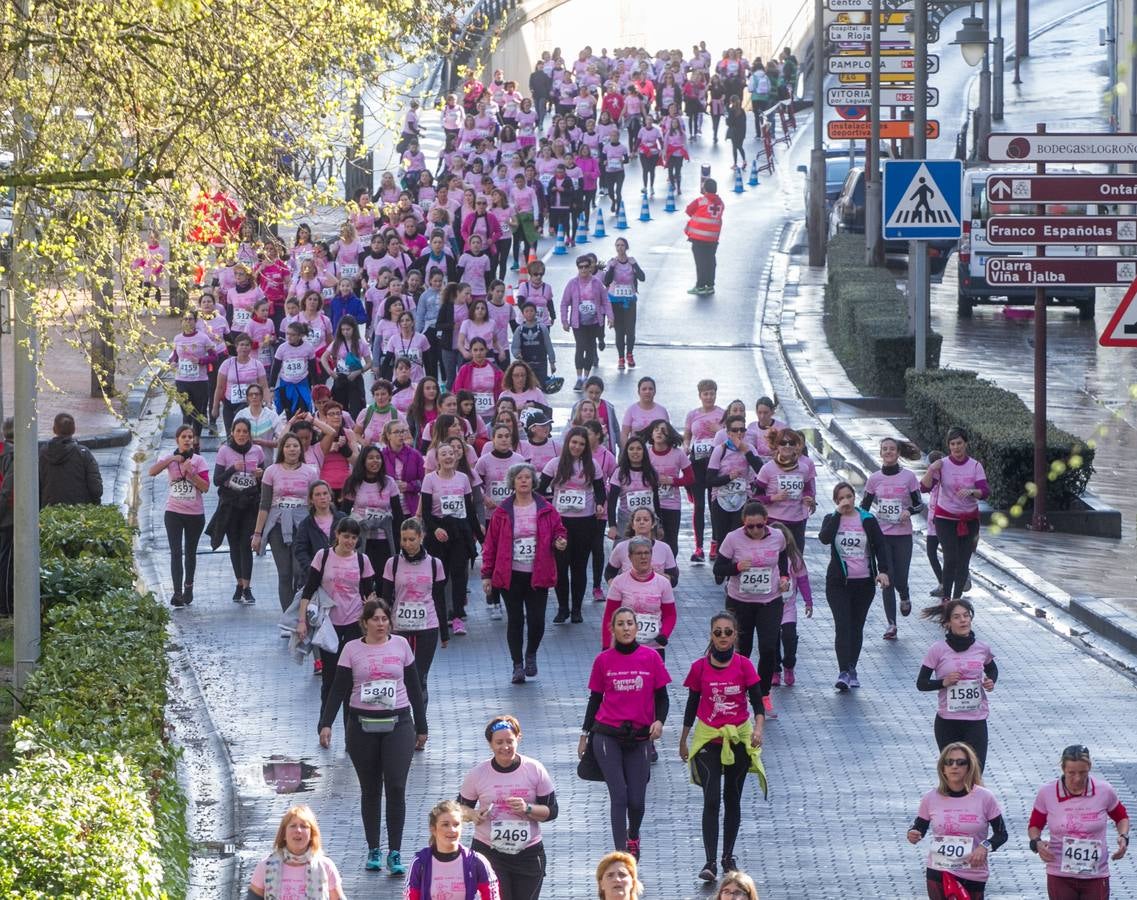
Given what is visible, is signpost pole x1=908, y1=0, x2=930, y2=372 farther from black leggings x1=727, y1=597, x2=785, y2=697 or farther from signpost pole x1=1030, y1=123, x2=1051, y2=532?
black leggings x1=727, y1=597, x2=785, y2=697

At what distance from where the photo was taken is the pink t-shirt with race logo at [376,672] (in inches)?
437

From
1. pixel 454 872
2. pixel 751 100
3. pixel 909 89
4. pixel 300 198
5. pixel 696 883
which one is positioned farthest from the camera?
pixel 751 100

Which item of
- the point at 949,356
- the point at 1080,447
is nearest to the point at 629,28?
the point at 949,356

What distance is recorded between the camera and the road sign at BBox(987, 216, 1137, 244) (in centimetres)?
1555

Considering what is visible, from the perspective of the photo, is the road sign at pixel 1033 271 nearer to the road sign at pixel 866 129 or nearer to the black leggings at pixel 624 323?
the black leggings at pixel 624 323

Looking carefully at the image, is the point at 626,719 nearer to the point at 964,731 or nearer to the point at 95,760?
the point at 964,731

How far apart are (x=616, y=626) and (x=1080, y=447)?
9.10 meters

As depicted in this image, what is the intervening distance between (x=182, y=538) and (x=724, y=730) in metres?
7.29

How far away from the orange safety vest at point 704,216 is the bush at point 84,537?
15.8 m

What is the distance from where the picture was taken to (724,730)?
11062 millimetres

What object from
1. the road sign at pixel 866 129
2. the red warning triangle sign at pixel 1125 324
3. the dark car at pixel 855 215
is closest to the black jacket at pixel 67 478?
the red warning triangle sign at pixel 1125 324

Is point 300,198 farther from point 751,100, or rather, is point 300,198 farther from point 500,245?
point 751,100

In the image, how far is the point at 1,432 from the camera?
61.4ft

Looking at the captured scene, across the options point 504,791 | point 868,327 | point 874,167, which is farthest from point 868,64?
point 504,791
